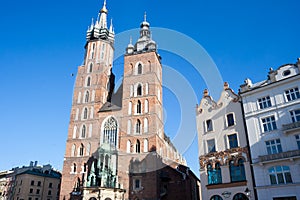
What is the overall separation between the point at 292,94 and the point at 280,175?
6927 mm

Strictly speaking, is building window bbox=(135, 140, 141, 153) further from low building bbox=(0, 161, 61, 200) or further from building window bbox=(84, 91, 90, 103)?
low building bbox=(0, 161, 61, 200)

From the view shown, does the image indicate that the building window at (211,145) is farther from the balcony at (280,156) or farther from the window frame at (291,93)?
the window frame at (291,93)

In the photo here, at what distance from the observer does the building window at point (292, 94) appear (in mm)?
21886

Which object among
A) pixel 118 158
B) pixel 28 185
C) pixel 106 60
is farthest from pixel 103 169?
pixel 28 185

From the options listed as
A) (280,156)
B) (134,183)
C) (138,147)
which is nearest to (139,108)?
(138,147)

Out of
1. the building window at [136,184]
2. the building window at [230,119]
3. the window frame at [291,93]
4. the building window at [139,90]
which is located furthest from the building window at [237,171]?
the building window at [139,90]

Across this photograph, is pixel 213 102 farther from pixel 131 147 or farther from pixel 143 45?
pixel 143 45

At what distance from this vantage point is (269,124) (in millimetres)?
22656

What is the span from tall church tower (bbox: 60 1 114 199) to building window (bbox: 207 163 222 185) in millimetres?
18490

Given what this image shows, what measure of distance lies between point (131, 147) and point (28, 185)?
96.6 feet

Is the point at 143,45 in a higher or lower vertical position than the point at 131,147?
higher

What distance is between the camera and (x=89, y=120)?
39906mm

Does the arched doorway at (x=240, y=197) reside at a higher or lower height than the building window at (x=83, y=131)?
lower

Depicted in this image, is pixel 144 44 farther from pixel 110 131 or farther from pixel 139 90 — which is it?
pixel 110 131
